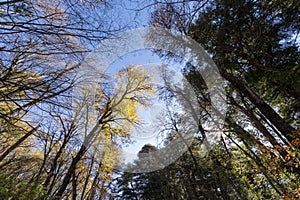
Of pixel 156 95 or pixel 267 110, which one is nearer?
pixel 267 110

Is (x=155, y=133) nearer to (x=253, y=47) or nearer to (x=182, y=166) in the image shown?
(x=182, y=166)

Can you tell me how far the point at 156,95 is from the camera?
27.1 feet

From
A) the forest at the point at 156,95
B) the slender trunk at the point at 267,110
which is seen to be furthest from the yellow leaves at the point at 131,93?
the slender trunk at the point at 267,110

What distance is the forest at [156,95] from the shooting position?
78.8 inches

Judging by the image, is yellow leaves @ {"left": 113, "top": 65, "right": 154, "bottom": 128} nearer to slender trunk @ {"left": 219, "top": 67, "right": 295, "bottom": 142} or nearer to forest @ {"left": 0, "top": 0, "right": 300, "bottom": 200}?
forest @ {"left": 0, "top": 0, "right": 300, "bottom": 200}

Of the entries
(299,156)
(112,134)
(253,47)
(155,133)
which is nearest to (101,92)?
(112,134)

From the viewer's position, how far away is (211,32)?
4.36 m

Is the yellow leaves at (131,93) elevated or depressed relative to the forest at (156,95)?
elevated

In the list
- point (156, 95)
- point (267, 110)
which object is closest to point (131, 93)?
point (156, 95)

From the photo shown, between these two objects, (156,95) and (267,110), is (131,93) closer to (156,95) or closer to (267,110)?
(156,95)

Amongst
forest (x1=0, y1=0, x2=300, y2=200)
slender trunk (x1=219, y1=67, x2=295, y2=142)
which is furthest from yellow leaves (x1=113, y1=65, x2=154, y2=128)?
slender trunk (x1=219, y1=67, x2=295, y2=142)

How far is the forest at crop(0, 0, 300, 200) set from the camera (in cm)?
200

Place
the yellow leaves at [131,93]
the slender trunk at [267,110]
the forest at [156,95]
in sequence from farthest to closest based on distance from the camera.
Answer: the yellow leaves at [131,93]
the slender trunk at [267,110]
the forest at [156,95]

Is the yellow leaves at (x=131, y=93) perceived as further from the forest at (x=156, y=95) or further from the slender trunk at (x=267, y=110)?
the slender trunk at (x=267, y=110)
